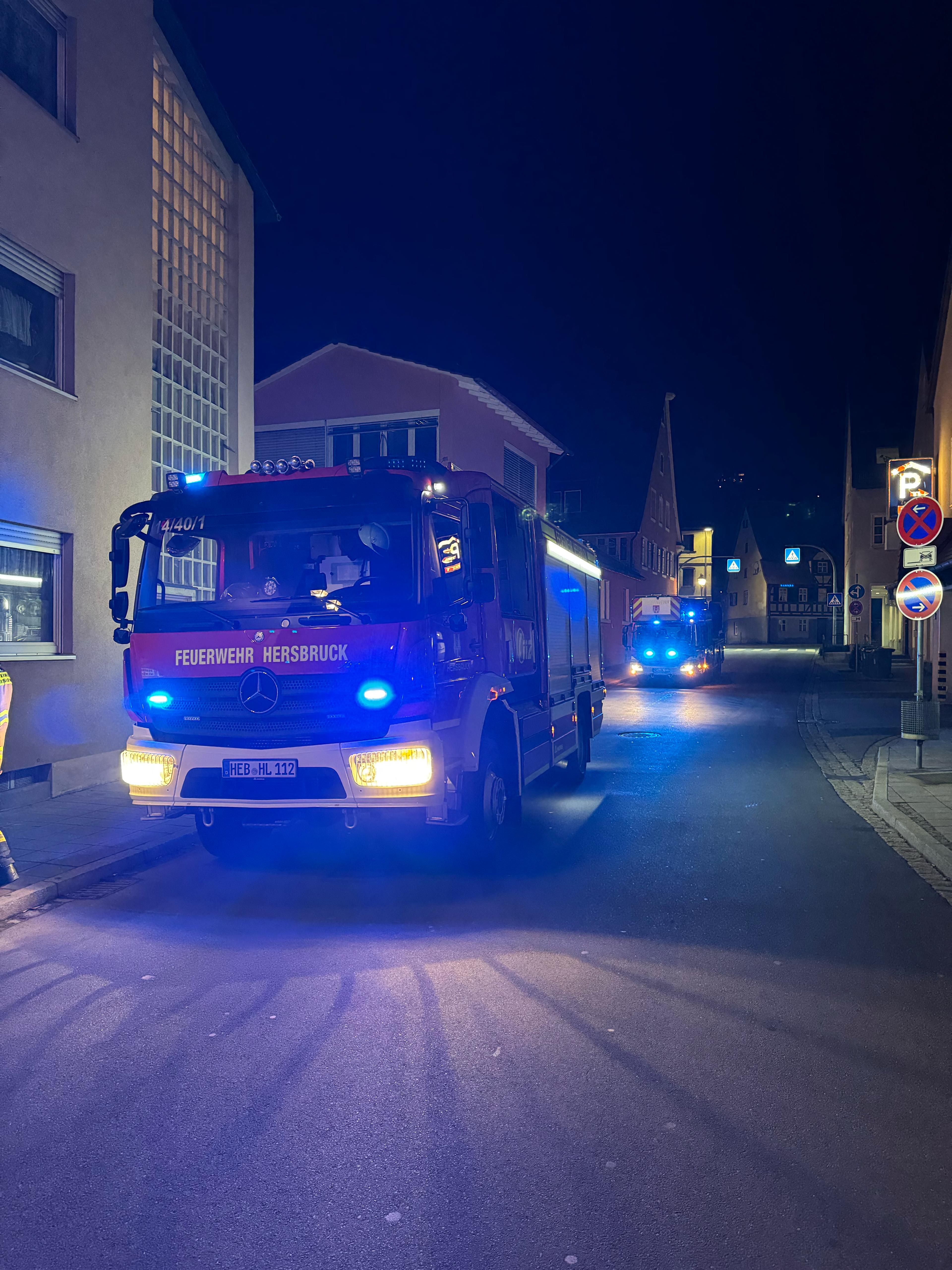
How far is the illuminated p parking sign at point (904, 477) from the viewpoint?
79.4 feet

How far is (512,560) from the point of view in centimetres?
874

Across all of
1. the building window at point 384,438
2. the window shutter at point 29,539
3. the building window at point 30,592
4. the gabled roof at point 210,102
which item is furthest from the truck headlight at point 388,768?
the building window at point 384,438

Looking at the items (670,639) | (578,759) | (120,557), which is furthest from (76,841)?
(670,639)

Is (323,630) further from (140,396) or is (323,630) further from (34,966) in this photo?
(140,396)

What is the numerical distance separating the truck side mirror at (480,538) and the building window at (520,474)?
22415mm

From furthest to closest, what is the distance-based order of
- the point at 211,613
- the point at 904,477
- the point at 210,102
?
the point at 904,477
the point at 210,102
the point at 211,613

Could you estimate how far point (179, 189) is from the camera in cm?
1413

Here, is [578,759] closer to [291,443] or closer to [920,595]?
[920,595]

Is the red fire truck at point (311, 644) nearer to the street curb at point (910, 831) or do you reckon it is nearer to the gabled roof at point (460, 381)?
the street curb at point (910, 831)

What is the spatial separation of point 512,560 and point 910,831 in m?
4.05

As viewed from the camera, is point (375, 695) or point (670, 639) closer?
point (375, 695)

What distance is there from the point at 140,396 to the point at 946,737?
12447 mm

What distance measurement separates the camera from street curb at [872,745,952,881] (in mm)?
7516

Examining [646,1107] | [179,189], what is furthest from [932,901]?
[179,189]
